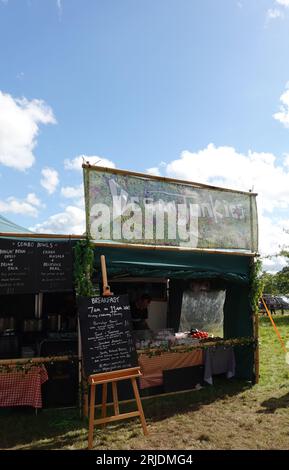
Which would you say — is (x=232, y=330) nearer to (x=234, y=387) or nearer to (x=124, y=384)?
(x=234, y=387)

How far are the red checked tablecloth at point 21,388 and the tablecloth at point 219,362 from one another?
10.2ft

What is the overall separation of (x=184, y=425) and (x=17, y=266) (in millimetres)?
3113

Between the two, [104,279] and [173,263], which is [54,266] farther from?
[173,263]

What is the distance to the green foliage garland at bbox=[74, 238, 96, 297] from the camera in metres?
5.74

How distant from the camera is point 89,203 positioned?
5.94m

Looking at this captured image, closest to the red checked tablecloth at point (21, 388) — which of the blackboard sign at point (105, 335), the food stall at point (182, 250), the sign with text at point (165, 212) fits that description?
the blackboard sign at point (105, 335)

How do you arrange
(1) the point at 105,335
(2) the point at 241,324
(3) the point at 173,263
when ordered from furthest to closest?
(2) the point at 241,324 → (3) the point at 173,263 → (1) the point at 105,335

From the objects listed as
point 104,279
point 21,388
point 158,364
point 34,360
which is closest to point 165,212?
point 104,279

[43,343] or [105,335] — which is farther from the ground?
[105,335]

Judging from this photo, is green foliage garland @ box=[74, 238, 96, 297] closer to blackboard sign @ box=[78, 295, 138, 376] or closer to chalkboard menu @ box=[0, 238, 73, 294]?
chalkboard menu @ box=[0, 238, 73, 294]

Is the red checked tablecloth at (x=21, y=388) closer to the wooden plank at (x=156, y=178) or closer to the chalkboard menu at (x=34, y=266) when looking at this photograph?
the chalkboard menu at (x=34, y=266)

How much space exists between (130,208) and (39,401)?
3.13 meters

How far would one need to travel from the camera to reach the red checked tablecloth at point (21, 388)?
5695 mm

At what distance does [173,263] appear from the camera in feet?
21.9
